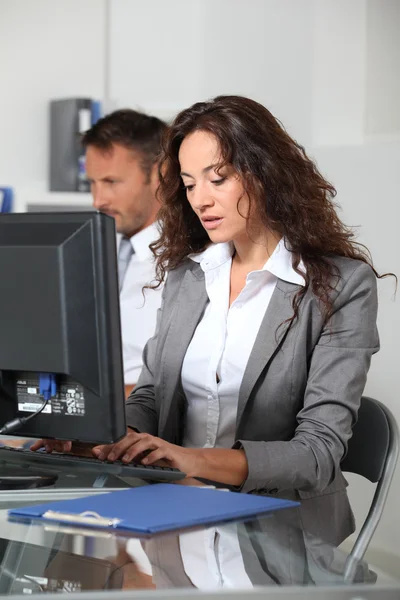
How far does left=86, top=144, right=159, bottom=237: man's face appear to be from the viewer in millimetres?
3316

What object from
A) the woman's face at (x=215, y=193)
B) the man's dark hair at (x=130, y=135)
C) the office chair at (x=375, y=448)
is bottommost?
the office chair at (x=375, y=448)

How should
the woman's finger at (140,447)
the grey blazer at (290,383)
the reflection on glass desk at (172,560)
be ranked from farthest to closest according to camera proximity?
the grey blazer at (290,383) < the woman's finger at (140,447) < the reflection on glass desk at (172,560)

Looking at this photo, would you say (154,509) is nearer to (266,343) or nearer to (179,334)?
(266,343)

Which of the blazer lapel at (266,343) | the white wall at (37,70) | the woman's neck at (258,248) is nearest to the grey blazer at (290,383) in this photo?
the blazer lapel at (266,343)

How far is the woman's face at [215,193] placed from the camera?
6.48ft

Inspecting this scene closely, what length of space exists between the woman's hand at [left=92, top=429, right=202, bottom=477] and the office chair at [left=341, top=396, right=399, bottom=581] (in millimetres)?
364

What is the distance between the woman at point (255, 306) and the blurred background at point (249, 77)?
3.96 ft

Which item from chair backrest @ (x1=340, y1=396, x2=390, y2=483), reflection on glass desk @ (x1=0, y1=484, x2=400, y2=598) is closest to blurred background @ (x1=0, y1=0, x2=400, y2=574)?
chair backrest @ (x1=340, y1=396, x2=390, y2=483)

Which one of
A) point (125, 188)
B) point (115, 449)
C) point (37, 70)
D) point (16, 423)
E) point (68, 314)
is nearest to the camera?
point (68, 314)

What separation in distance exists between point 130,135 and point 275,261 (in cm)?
149

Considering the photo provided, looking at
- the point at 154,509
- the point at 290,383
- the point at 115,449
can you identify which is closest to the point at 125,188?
the point at 290,383

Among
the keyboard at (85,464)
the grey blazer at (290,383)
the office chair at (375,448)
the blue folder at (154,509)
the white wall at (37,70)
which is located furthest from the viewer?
the white wall at (37,70)

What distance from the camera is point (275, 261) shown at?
199cm

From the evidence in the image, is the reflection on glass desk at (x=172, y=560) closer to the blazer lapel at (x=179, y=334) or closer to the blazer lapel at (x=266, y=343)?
the blazer lapel at (x=266, y=343)
